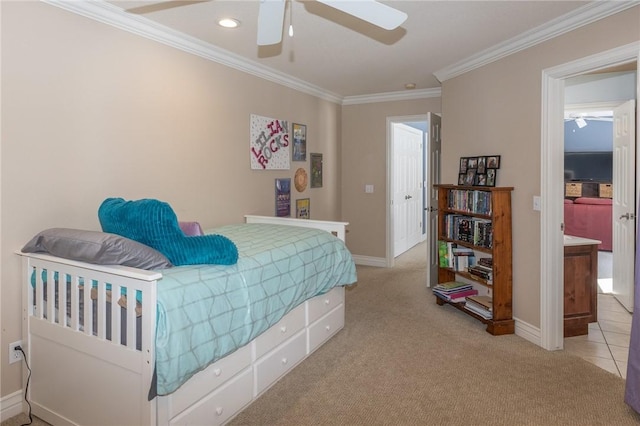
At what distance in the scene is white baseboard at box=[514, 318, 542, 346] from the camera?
10.1 feet

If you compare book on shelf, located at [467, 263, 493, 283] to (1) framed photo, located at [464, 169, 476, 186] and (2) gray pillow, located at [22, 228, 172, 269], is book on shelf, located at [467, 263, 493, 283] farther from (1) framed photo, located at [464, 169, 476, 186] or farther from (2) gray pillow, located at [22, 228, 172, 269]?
(2) gray pillow, located at [22, 228, 172, 269]

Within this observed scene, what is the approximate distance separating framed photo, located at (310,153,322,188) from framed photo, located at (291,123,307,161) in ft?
0.71

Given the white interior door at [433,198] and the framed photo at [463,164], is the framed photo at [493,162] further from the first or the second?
the white interior door at [433,198]

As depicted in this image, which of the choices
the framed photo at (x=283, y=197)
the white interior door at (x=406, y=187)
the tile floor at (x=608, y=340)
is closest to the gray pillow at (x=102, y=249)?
the framed photo at (x=283, y=197)

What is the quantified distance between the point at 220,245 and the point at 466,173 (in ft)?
8.60

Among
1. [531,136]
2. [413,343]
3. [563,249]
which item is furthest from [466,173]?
[413,343]

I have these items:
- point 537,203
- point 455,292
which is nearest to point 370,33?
point 537,203

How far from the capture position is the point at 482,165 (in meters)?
3.61

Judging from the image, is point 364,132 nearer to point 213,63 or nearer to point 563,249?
point 213,63

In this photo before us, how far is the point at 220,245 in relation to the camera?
2092 mm

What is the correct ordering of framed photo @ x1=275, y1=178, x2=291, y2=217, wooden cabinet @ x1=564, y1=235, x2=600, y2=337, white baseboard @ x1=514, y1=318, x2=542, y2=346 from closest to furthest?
white baseboard @ x1=514, y1=318, x2=542, y2=346, wooden cabinet @ x1=564, y1=235, x2=600, y2=337, framed photo @ x1=275, y1=178, x2=291, y2=217

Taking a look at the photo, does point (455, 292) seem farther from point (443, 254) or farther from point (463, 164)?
point (463, 164)

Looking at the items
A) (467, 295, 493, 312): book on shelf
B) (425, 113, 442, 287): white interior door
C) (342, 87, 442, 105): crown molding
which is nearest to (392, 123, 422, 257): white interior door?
(342, 87, 442, 105): crown molding

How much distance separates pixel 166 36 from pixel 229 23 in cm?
51
